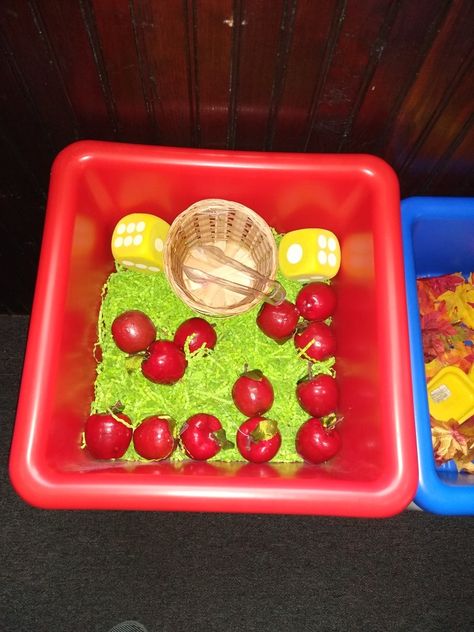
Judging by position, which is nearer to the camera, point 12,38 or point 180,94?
point 12,38

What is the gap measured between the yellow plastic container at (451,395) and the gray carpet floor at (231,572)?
464 millimetres

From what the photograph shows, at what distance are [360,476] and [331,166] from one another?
23.8 inches

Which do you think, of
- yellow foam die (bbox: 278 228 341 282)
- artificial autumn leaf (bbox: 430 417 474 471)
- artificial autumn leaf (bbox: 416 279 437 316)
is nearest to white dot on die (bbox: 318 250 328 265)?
yellow foam die (bbox: 278 228 341 282)

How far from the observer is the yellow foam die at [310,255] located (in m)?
1.15

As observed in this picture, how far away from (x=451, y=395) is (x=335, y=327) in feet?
1.14

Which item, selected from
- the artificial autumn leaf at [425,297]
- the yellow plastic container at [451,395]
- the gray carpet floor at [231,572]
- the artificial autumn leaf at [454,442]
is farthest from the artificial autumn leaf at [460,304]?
the gray carpet floor at [231,572]

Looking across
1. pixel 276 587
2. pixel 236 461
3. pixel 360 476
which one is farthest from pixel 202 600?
pixel 360 476

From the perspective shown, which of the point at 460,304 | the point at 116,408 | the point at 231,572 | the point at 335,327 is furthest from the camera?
the point at 231,572

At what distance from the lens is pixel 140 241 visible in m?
1.13

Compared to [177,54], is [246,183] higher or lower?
lower

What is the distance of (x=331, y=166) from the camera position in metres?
1.11

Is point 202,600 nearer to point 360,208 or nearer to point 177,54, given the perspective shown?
point 360,208

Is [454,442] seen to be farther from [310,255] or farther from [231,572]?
[231,572]

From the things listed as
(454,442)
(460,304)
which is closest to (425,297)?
(460,304)
